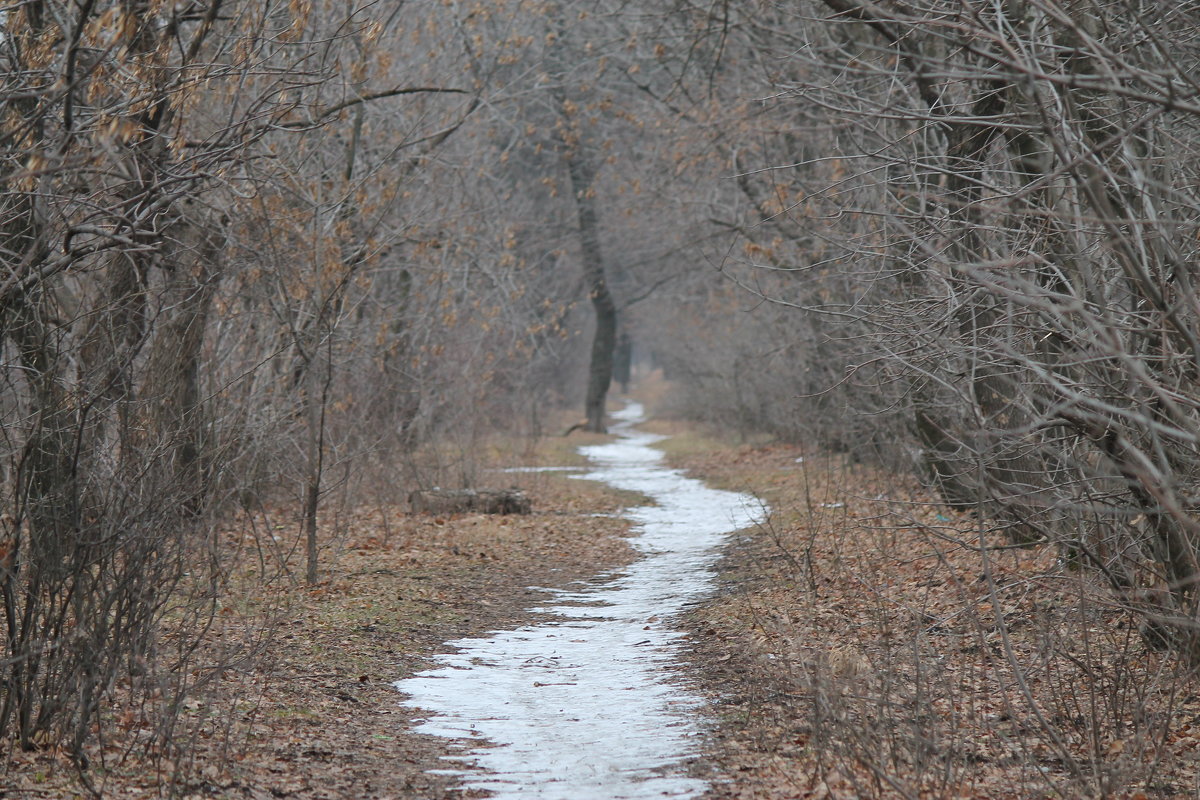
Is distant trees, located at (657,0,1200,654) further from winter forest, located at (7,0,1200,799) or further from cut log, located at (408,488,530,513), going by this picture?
cut log, located at (408,488,530,513)

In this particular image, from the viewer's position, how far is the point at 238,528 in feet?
41.3

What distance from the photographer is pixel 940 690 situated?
6.31 metres

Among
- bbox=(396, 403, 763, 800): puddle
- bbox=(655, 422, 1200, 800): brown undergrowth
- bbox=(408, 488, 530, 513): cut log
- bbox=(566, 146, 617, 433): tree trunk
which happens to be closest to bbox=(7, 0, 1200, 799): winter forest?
bbox=(655, 422, 1200, 800): brown undergrowth

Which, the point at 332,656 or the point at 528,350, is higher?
the point at 528,350

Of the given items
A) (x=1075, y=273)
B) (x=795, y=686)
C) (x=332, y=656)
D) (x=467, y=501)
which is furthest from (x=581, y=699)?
(x=467, y=501)

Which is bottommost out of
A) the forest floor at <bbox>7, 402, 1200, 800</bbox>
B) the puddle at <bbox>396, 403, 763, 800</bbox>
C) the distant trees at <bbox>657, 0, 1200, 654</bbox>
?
the puddle at <bbox>396, 403, 763, 800</bbox>

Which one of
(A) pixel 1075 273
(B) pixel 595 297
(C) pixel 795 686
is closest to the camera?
(A) pixel 1075 273

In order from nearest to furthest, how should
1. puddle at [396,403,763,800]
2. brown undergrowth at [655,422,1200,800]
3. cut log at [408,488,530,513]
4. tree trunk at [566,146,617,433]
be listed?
brown undergrowth at [655,422,1200,800] → puddle at [396,403,763,800] → cut log at [408,488,530,513] → tree trunk at [566,146,617,433]

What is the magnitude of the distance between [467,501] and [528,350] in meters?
4.67

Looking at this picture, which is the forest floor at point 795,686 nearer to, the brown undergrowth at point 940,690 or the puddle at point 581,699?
the brown undergrowth at point 940,690

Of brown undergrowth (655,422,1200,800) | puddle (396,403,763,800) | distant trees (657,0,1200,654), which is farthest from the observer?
puddle (396,403,763,800)

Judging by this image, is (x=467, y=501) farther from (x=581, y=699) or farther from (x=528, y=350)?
(x=581, y=699)

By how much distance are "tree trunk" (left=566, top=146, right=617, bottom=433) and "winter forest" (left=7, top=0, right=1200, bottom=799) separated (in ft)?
30.7

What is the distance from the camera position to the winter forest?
5027 mm
